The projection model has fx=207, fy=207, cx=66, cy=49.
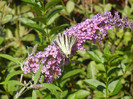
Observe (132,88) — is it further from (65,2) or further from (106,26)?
(65,2)

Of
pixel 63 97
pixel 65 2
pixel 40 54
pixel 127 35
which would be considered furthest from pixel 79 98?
pixel 65 2

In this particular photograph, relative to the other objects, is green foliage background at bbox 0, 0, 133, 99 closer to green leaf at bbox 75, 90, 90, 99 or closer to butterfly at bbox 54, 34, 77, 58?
green leaf at bbox 75, 90, 90, 99

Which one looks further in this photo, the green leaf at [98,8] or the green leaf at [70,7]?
the green leaf at [98,8]

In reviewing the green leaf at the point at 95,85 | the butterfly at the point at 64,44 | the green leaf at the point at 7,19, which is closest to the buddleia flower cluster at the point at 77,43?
the butterfly at the point at 64,44

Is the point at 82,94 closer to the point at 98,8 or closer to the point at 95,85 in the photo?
the point at 95,85

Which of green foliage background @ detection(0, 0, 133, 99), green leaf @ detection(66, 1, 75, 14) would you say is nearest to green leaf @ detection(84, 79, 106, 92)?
green foliage background @ detection(0, 0, 133, 99)

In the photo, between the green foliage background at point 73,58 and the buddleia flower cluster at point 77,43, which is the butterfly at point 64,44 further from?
the green foliage background at point 73,58
